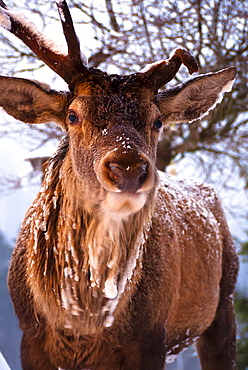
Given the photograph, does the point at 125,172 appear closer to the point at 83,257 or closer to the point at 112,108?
the point at 112,108

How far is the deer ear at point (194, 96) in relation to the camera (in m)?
2.25

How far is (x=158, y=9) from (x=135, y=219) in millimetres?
2294

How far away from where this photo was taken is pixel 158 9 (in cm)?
341

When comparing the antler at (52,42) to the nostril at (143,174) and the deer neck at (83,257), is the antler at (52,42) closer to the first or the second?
the deer neck at (83,257)

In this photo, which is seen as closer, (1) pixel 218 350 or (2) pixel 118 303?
(2) pixel 118 303

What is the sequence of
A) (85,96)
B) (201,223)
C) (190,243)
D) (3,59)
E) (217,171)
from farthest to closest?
(217,171)
(3,59)
(201,223)
(190,243)
(85,96)

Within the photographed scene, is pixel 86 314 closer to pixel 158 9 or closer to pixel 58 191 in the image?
pixel 58 191

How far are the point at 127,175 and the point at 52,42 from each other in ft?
3.44

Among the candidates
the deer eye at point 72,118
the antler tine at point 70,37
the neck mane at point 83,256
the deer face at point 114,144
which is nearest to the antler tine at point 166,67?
the deer face at point 114,144

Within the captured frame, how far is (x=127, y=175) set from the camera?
1.55 meters

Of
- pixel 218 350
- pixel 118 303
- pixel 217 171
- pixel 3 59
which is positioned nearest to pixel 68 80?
pixel 118 303

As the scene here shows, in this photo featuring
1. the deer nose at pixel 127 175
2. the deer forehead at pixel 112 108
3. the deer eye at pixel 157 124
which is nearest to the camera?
the deer nose at pixel 127 175

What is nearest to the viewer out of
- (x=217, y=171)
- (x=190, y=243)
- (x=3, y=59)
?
(x=190, y=243)

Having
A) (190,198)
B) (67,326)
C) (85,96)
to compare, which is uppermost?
(85,96)
